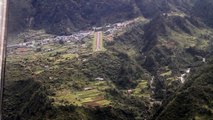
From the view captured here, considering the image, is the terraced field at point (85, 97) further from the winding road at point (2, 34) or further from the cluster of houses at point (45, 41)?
the cluster of houses at point (45, 41)

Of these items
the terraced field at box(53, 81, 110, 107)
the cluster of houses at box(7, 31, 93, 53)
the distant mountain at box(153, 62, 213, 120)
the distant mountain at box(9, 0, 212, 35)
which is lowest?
the terraced field at box(53, 81, 110, 107)

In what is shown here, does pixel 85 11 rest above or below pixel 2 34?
above

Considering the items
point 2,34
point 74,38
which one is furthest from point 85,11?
point 2,34

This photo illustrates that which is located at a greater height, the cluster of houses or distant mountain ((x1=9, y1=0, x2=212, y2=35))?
distant mountain ((x1=9, y1=0, x2=212, y2=35))

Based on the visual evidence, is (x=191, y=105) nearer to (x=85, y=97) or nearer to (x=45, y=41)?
(x=85, y=97)

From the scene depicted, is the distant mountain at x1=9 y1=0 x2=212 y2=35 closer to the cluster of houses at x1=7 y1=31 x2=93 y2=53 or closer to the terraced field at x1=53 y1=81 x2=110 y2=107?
the cluster of houses at x1=7 y1=31 x2=93 y2=53

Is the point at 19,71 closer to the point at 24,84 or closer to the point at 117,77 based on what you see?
the point at 24,84

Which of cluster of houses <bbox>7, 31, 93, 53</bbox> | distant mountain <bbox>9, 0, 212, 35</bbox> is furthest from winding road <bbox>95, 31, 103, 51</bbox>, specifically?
distant mountain <bbox>9, 0, 212, 35</bbox>

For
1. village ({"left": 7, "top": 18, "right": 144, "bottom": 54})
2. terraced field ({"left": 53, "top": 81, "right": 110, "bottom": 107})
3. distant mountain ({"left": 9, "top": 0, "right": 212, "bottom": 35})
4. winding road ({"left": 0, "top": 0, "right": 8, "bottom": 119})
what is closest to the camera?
winding road ({"left": 0, "top": 0, "right": 8, "bottom": 119})

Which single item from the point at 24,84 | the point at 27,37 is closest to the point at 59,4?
the point at 27,37

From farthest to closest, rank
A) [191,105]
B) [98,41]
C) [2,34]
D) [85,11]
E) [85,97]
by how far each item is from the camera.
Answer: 1. [85,11]
2. [98,41]
3. [85,97]
4. [2,34]
5. [191,105]

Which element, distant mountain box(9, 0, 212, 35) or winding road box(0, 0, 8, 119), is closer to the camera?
winding road box(0, 0, 8, 119)
